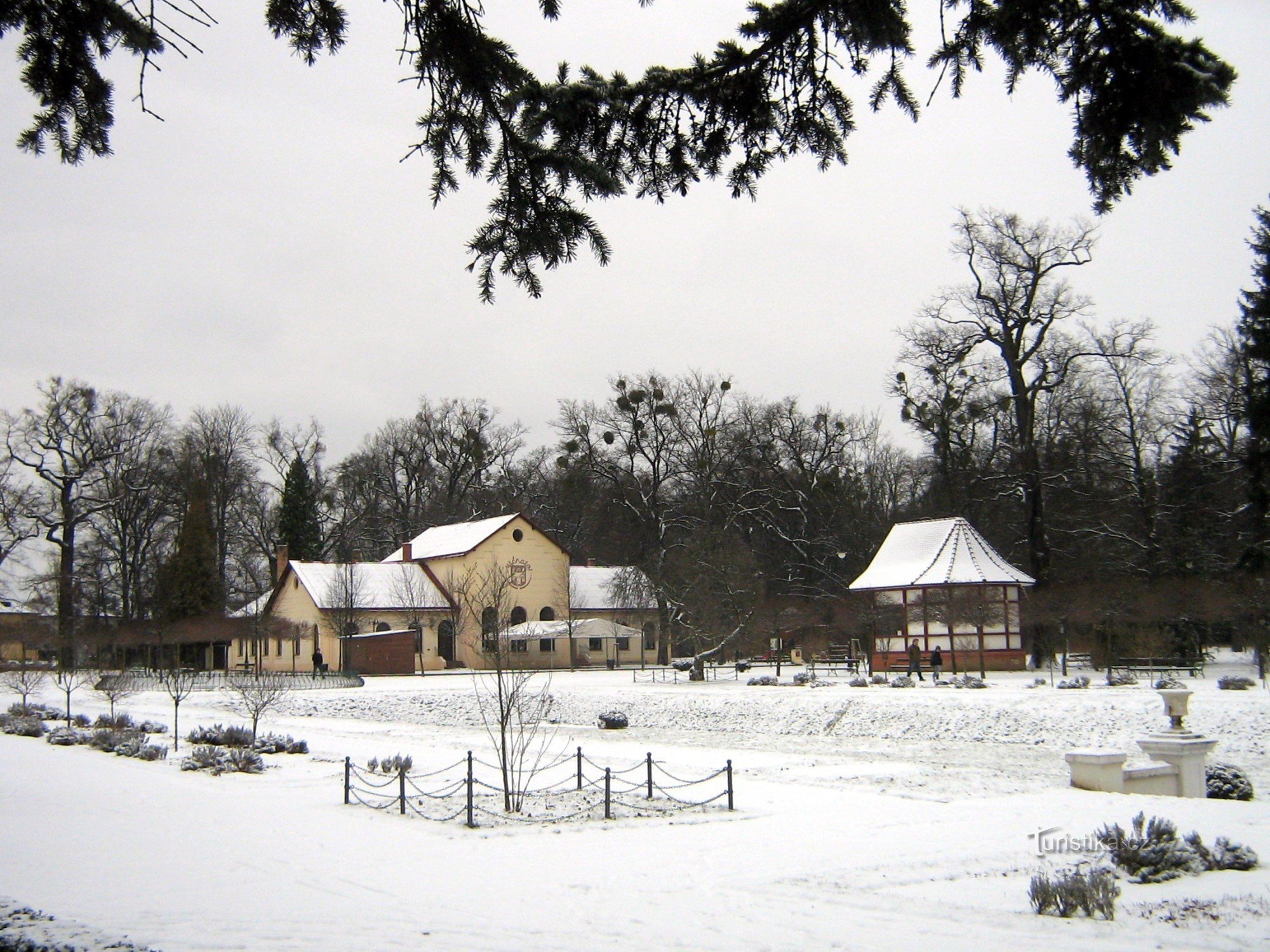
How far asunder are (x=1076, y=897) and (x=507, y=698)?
1100 cm

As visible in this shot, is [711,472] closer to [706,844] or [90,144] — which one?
[706,844]

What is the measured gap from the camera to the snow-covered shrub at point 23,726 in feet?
97.4

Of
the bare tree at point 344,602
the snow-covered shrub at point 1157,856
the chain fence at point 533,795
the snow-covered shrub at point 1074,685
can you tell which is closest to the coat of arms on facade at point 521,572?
the bare tree at point 344,602

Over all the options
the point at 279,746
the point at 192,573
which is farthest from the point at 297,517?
the point at 279,746

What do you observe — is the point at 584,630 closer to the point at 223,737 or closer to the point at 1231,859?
the point at 223,737

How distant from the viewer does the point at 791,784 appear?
1884cm

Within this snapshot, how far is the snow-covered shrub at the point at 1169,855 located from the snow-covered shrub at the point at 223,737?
18.6m

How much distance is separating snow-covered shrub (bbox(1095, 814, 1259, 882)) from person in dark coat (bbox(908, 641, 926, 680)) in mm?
24589

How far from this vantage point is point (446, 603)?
197 feet

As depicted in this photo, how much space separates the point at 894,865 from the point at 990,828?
2.74 m

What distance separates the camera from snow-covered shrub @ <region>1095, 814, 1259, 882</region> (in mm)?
10674

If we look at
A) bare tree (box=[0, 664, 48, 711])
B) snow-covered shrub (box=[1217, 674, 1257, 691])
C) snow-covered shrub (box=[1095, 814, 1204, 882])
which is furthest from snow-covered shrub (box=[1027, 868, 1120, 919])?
bare tree (box=[0, 664, 48, 711])

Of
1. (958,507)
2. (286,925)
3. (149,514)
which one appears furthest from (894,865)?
(149,514)

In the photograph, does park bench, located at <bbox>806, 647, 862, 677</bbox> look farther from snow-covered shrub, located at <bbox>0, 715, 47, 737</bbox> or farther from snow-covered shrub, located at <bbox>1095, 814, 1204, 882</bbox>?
snow-covered shrub, located at <bbox>1095, 814, 1204, 882</bbox>
